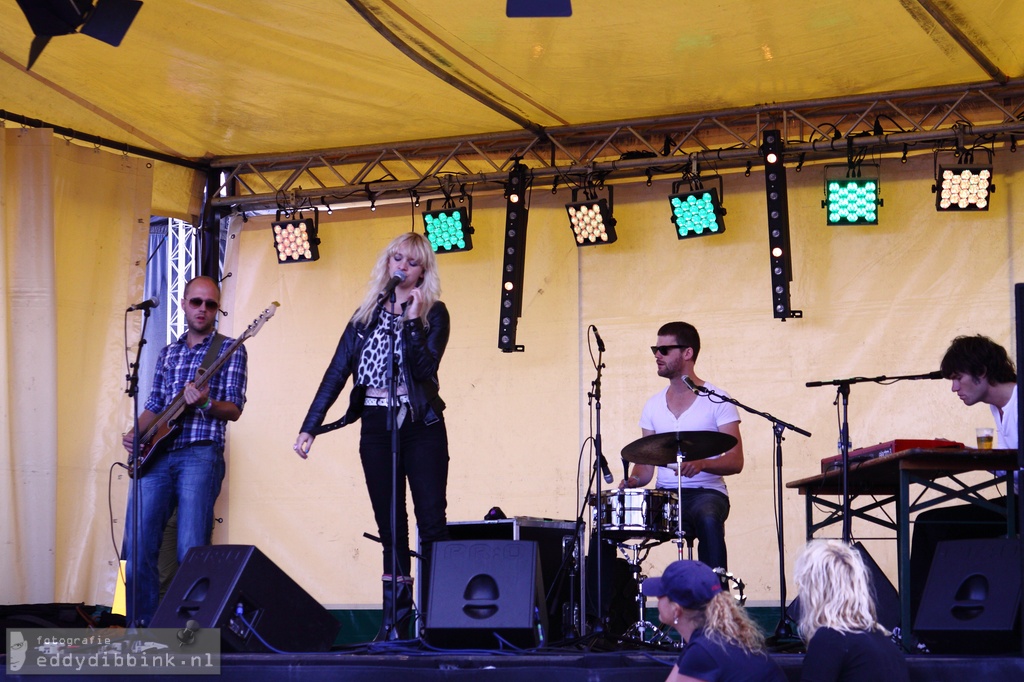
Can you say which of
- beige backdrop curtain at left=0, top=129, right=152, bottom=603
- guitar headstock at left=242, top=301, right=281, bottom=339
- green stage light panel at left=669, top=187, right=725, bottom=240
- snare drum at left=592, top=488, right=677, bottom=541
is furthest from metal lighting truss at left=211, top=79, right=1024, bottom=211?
snare drum at left=592, top=488, right=677, bottom=541

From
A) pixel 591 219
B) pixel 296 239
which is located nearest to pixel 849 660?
pixel 591 219

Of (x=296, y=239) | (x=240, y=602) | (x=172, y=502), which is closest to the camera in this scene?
(x=240, y=602)

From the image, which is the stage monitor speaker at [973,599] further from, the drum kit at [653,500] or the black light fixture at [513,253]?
the black light fixture at [513,253]

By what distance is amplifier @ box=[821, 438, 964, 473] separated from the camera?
4.90 metres

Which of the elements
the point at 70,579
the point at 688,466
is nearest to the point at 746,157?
the point at 688,466

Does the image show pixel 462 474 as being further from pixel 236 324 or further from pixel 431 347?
pixel 431 347

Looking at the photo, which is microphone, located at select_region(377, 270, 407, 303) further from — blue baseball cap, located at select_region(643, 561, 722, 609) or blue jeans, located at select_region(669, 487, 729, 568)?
blue jeans, located at select_region(669, 487, 729, 568)

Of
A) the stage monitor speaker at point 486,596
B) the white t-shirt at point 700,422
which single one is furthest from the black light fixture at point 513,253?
the stage monitor speaker at point 486,596

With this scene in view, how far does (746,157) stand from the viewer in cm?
750

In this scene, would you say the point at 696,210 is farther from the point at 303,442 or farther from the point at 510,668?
the point at 510,668

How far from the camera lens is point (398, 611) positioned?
4.86 metres

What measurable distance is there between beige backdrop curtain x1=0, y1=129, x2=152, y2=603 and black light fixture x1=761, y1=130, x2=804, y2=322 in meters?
4.06

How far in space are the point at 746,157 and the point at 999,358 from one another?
2.67 meters

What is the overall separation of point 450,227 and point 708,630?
16.1ft
